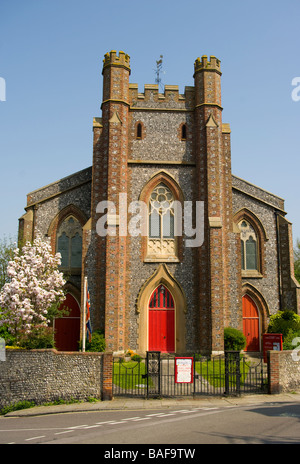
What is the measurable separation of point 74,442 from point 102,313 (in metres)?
13.9

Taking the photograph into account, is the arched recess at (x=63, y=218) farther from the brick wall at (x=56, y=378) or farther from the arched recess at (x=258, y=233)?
the brick wall at (x=56, y=378)

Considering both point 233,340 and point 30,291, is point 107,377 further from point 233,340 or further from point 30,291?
point 233,340

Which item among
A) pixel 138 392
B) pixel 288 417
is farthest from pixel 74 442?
pixel 138 392

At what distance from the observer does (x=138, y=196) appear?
24688mm

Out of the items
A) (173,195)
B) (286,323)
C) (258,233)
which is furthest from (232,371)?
(258,233)

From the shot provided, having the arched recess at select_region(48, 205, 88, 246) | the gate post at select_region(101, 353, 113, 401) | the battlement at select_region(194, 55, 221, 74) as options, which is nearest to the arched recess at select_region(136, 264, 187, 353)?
the arched recess at select_region(48, 205, 88, 246)

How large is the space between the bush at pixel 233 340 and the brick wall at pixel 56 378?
29.2ft

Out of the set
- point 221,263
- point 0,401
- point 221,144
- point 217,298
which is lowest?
point 0,401

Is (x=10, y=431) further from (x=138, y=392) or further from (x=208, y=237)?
(x=208, y=237)

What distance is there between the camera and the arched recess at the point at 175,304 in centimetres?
2334

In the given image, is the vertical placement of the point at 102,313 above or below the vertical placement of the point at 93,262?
below

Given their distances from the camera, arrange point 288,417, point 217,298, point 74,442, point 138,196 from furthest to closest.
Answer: point 138,196 → point 217,298 → point 288,417 → point 74,442

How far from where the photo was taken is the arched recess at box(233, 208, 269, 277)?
2695 centimetres

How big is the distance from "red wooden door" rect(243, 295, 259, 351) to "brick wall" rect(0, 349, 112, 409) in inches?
521
